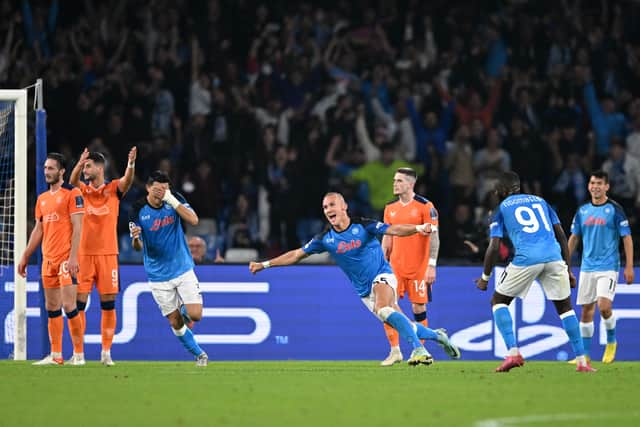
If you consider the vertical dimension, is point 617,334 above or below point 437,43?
below

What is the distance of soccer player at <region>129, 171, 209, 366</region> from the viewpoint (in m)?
13.6

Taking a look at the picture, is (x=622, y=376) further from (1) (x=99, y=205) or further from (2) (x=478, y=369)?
(1) (x=99, y=205)

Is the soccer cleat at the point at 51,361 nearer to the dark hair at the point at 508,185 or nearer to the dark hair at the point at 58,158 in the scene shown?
the dark hair at the point at 58,158

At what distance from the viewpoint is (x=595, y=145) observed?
21.2 metres

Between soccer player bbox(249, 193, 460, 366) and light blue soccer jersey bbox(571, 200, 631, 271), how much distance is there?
255 centimetres

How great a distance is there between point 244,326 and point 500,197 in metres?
5.01

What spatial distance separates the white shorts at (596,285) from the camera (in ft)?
48.3

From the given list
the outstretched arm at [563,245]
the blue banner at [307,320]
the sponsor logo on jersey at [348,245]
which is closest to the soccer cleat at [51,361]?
the blue banner at [307,320]

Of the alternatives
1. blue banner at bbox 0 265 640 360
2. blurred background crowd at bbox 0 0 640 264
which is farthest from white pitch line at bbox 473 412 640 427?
blurred background crowd at bbox 0 0 640 264

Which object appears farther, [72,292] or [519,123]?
[519,123]

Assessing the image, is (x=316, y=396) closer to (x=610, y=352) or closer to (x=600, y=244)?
(x=600, y=244)

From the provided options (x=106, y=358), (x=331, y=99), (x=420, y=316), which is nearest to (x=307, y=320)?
(x=420, y=316)

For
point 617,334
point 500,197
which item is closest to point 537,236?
point 500,197

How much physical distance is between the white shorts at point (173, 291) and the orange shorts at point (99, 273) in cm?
50
